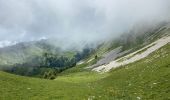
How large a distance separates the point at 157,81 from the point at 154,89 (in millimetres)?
6597

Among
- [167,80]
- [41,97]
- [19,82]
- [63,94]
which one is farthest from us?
[19,82]

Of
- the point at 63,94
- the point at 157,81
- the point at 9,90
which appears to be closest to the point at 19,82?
the point at 9,90

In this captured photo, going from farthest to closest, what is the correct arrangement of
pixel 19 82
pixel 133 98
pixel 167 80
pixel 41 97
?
pixel 19 82 < pixel 167 80 < pixel 41 97 < pixel 133 98

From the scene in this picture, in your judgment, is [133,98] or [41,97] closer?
[133,98]

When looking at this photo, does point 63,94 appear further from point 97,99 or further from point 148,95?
point 148,95

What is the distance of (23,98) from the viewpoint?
1535 inches

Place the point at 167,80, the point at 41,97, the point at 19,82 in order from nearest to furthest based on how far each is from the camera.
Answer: the point at 41,97
the point at 167,80
the point at 19,82

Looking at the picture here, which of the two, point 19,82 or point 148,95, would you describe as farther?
point 19,82

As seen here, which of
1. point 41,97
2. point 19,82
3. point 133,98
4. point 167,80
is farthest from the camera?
point 19,82

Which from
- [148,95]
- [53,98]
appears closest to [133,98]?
[148,95]

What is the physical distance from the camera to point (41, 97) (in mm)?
39531

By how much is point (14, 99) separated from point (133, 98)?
14.9 metres

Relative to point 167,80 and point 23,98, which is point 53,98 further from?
point 167,80

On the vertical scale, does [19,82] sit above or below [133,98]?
above
